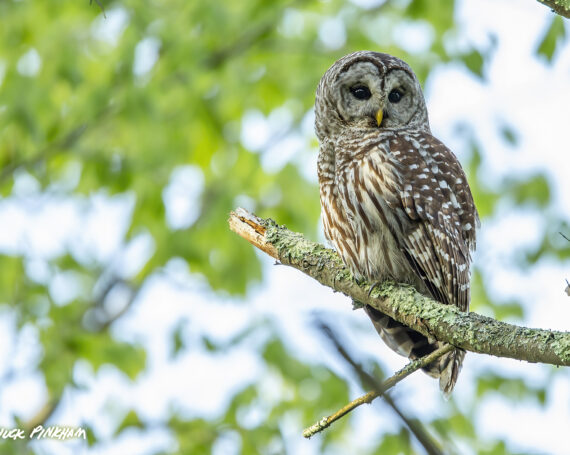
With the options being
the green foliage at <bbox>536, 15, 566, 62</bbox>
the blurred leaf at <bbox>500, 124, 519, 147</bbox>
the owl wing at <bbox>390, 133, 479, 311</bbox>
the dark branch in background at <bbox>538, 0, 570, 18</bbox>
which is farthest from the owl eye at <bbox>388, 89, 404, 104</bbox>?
the blurred leaf at <bbox>500, 124, 519, 147</bbox>

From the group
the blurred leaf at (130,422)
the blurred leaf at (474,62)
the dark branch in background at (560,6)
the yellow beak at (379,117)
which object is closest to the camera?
the dark branch in background at (560,6)

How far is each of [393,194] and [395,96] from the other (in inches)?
30.7

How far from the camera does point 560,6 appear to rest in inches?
81.0

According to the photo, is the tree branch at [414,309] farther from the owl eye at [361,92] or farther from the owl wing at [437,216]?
the owl eye at [361,92]

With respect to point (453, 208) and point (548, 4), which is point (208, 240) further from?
point (548, 4)

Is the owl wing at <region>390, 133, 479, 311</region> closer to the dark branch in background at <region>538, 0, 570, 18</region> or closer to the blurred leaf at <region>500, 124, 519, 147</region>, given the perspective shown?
the dark branch in background at <region>538, 0, 570, 18</region>

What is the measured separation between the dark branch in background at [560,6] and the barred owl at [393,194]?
1.60 meters

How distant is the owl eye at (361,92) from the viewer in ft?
13.5

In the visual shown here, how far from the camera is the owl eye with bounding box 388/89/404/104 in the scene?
4.09 m

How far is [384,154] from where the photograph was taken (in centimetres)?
371

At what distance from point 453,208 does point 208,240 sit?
3268mm

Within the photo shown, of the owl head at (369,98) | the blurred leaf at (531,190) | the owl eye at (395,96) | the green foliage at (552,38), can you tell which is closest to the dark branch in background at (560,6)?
the green foliage at (552,38)

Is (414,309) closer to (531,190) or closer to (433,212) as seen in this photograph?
(433,212)

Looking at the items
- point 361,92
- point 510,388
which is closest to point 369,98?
point 361,92
